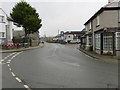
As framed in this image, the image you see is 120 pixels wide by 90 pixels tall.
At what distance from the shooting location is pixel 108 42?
22625 millimetres

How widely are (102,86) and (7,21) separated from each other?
42.9 meters

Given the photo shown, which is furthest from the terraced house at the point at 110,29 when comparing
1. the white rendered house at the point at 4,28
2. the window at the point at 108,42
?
the white rendered house at the point at 4,28

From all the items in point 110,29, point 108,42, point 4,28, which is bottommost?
point 108,42

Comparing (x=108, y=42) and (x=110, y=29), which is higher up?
(x=110, y=29)

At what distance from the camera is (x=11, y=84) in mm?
8047

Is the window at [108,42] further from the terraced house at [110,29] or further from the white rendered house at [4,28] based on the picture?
the white rendered house at [4,28]

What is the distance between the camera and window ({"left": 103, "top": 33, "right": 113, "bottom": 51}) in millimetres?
22391

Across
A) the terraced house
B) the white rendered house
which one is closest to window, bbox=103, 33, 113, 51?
the terraced house

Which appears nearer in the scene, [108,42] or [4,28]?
[108,42]

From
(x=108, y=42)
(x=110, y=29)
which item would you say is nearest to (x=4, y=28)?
(x=108, y=42)

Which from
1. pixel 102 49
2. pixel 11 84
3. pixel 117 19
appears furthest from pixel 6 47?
pixel 11 84

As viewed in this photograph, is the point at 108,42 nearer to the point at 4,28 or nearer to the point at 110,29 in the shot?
the point at 110,29

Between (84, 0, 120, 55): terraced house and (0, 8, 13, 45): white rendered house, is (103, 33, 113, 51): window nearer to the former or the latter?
(84, 0, 120, 55): terraced house

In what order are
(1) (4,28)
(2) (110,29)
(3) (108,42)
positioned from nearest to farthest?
(2) (110,29), (3) (108,42), (1) (4,28)
